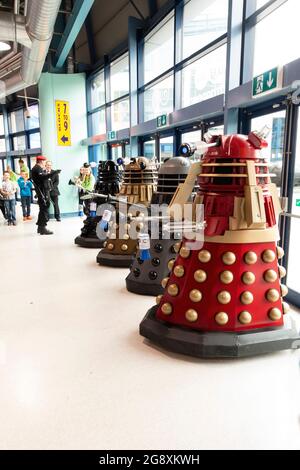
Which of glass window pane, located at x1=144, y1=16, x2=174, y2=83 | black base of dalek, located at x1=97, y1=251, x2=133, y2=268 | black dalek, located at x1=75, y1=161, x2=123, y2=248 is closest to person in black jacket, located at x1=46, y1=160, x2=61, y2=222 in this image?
black dalek, located at x1=75, y1=161, x2=123, y2=248

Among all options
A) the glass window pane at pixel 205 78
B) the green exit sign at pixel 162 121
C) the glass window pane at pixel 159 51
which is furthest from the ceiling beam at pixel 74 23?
the green exit sign at pixel 162 121

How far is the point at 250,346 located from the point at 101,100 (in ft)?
30.0

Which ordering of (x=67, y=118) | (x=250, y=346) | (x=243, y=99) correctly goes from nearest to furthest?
(x=250, y=346) < (x=243, y=99) < (x=67, y=118)

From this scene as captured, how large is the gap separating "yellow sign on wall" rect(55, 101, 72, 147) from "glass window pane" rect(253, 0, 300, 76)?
681 centimetres

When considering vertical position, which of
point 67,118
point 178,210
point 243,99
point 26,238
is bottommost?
point 26,238

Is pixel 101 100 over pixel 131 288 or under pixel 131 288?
over

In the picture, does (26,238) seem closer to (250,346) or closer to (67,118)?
(67,118)

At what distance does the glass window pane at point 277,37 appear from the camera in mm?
3382

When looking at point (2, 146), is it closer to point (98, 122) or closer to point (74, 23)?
point (98, 122)

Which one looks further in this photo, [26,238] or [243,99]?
[26,238]

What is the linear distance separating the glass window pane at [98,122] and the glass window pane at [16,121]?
5.27 metres

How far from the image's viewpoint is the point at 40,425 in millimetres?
1643
